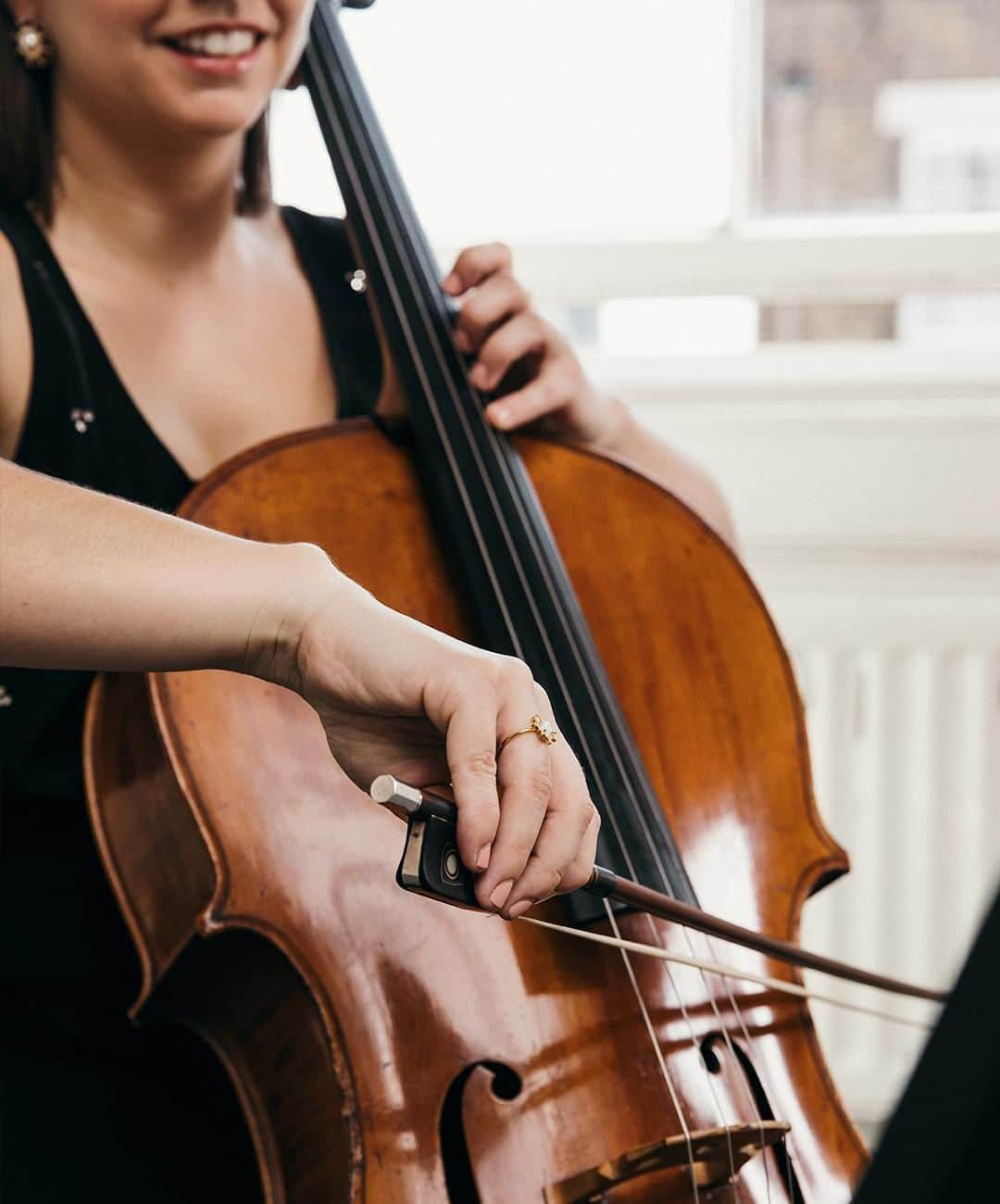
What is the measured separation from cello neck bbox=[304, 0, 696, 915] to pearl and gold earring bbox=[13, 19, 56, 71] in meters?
0.19

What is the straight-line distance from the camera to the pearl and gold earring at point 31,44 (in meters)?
0.96

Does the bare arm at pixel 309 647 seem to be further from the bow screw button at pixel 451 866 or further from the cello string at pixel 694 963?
the cello string at pixel 694 963

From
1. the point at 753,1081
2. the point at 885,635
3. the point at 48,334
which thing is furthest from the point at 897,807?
the point at 48,334

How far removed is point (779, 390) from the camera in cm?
164

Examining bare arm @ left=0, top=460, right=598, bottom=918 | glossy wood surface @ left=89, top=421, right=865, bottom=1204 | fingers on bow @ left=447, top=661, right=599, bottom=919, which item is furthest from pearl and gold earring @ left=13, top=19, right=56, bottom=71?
fingers on bow @ left=447, top=661, right=599, bottom=919

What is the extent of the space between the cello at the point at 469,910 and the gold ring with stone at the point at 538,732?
0.57ft

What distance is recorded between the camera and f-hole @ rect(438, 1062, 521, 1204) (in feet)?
2.17

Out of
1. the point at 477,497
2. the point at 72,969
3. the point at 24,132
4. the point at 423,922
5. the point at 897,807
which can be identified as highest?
the point at 24,132

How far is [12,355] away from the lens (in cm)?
93

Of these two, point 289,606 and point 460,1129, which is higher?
point 289,606

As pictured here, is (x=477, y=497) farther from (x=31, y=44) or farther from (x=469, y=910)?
(x=31, y=44)

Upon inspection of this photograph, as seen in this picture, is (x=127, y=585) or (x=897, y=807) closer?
(x=127, y=585)

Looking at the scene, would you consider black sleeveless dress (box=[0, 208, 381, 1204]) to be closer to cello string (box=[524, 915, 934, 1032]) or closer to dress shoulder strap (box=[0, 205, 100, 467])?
dress shoulder strap (box=[0, 205, 100, 467])

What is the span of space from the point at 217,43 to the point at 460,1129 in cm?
66
